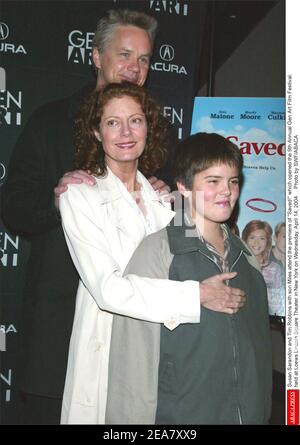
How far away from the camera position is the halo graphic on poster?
1.57 metres

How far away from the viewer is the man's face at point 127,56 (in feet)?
5.01

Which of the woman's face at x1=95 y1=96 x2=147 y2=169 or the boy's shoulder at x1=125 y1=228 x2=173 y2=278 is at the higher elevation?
the woman's face at x1=95 y1=96 x2=147 y2=169

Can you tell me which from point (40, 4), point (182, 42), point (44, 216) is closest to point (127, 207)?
point (44, 216)

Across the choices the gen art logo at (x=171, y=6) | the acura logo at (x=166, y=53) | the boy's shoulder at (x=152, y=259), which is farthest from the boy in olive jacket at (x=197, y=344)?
the gen art logo at (x=171, y=6)

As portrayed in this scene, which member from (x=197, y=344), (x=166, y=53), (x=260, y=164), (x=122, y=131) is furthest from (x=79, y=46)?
(x=197, y=344)

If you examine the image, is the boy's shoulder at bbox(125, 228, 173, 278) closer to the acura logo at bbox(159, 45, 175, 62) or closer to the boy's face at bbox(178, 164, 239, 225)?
the boy's face at bbox(178, 164, 239, 225)

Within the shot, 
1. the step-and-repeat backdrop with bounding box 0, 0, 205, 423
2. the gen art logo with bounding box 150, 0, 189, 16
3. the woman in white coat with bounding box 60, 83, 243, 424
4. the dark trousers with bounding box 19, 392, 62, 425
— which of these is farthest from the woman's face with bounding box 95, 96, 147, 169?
the dark trousers with bounding box 19, 392, 62, 425

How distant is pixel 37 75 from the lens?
1.59 meters

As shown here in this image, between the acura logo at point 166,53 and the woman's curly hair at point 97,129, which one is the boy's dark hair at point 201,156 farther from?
the acura logo at point 166,53

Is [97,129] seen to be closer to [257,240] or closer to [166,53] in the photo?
[166,53]

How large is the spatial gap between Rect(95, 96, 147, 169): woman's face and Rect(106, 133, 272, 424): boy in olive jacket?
0.14 m

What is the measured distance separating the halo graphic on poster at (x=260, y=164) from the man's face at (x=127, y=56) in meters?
0.24

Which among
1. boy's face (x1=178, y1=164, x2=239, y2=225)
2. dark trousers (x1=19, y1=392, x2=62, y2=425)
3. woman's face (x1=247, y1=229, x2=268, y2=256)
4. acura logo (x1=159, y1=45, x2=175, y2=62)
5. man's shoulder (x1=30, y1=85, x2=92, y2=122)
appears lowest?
dark trousers (x1=19, y1=392, x2=62, y2=425)

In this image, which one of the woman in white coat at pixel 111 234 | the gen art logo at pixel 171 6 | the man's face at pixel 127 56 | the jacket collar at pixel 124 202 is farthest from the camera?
the gen art logo at pixel 171 6
